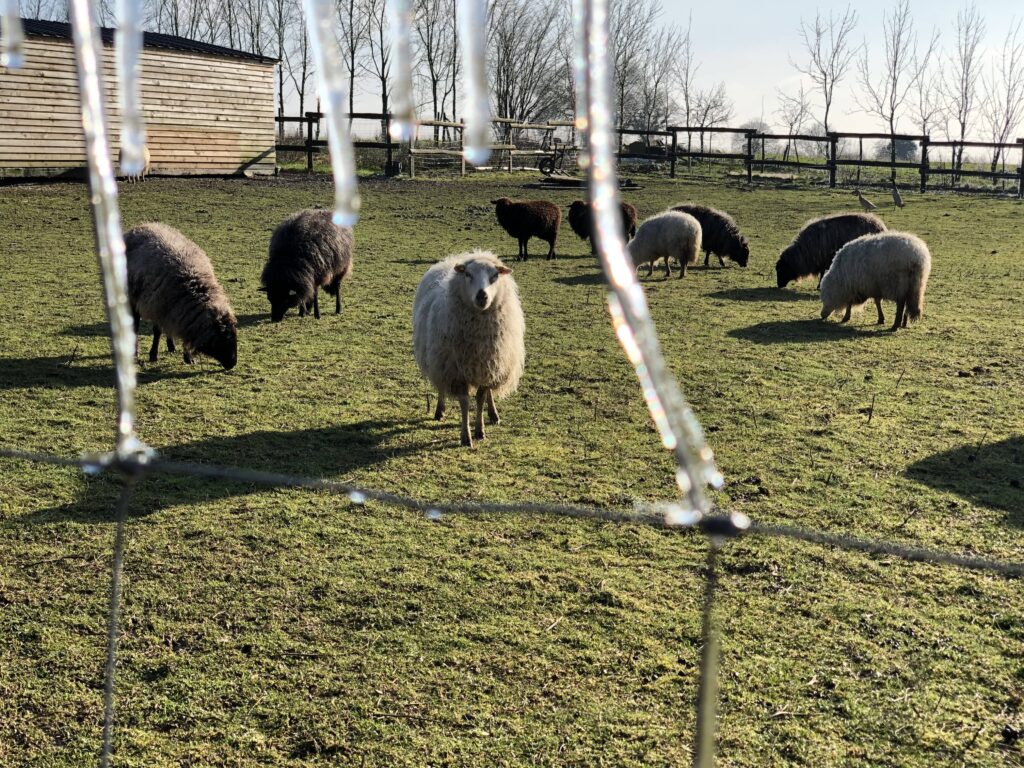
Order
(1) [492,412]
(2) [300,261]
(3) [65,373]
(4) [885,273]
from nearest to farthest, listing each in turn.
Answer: (1) [492,412] → (3) [65,373] → (2) [300,261] → (4) [885,273]

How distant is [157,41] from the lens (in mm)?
26469

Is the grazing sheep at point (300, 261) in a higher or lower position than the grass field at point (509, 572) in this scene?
higher

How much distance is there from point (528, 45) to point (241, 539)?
3.64 m

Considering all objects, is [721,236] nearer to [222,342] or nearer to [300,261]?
[300,261]

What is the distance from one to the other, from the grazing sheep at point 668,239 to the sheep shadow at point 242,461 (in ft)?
30.0

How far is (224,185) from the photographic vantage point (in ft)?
83.3

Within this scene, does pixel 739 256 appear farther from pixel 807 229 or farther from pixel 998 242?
pixel 998 242

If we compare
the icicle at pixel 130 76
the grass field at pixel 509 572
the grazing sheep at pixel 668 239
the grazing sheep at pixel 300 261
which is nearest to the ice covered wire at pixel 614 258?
the icicle at pixel 130 76

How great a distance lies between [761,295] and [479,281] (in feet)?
28.0

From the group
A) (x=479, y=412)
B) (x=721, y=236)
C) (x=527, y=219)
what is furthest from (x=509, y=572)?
(x=721, y=236)

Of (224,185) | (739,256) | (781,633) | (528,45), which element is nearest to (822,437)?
(781,633)

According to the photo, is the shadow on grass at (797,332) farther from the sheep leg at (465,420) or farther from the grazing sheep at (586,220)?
the grazing sheep at (586,220)

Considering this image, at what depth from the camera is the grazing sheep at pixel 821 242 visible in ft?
44.3

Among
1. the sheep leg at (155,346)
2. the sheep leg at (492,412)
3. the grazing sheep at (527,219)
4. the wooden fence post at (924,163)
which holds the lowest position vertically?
the sheep leg at (492,412)
